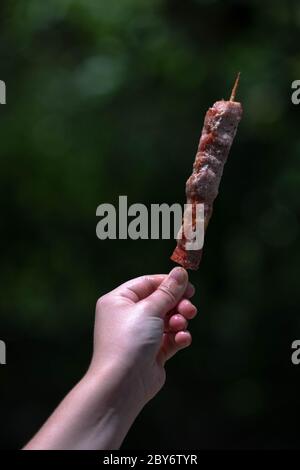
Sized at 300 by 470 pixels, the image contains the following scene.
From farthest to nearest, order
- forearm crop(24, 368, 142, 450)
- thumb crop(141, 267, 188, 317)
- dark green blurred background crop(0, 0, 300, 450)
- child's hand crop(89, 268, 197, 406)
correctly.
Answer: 1. dark green blurred background crop(0, 0, 300, 450)
2. thumb crop(141, 267, 188, 317)
3. child's hand crop(89, 268, 197, 406)
4. forearm crop(24, 368, 142, 450)

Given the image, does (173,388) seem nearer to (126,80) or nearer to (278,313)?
(278,313)

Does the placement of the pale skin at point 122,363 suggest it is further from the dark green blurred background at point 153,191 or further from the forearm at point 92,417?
the dark green blurred background at point 153,191

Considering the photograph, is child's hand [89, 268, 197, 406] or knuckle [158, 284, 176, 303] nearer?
child's hand [89, 268, 197, 406]

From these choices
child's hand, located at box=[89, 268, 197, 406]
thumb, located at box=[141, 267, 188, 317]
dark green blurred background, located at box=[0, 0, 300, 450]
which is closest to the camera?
child's hand, located at box=[89, 268, 197, 406]

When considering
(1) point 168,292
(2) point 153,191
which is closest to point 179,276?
(1) point 168,292

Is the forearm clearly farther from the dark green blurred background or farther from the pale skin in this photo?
the dark green blurred background

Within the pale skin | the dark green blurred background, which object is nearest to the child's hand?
the pale skin

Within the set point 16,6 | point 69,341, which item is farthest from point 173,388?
point 16,6

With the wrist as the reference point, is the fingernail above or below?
above
